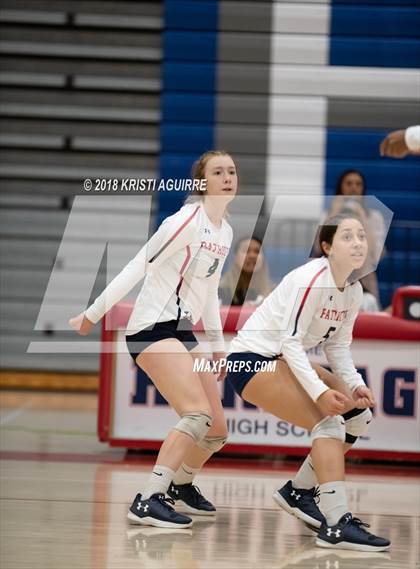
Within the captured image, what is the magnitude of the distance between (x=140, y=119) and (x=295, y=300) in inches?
246

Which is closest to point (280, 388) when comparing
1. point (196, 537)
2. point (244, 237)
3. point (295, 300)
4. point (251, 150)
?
point (295, 300)

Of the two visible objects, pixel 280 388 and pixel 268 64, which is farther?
pixel 268 64

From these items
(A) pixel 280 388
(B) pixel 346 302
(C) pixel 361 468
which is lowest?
(C) pixel 361 468

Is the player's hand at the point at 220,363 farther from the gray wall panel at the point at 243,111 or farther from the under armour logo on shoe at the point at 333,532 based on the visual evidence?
the gray wall panel at the point at 243,111

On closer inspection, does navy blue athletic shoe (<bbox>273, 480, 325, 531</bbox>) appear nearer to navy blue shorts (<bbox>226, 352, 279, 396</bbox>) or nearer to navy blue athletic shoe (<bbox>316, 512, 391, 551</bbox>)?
navy blue athletic shoe (<bbox>316, 512, 391, 551</bbox>)

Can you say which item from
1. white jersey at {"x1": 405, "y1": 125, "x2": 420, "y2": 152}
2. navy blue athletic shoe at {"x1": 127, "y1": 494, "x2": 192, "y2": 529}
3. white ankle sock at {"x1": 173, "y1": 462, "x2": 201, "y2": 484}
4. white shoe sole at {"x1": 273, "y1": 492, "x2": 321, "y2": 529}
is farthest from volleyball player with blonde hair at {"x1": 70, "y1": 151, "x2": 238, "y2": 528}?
white jersey at {"x1": 405, "y1": 125, "x2": 420, "y2": 152}

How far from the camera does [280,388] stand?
4191mm

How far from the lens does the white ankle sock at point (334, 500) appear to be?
3994 mm

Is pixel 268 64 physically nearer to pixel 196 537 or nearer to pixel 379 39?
pixel 379 39

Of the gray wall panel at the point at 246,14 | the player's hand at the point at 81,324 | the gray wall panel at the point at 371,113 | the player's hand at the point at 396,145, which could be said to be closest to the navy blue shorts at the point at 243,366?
the player's hand at the point at 81,324

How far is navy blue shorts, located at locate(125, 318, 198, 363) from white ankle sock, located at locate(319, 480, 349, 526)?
79cm

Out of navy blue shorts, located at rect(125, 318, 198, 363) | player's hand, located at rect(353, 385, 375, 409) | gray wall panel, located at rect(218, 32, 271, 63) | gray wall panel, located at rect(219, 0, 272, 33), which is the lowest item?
player's hand, located at rect(353, 385, 375, 409)

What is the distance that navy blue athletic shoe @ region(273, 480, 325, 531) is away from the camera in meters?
4.34

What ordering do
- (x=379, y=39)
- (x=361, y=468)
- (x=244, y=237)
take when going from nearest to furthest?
1. (x=244, y=237)
2. (x=361, y=468)
3. (x=379, y=39)
